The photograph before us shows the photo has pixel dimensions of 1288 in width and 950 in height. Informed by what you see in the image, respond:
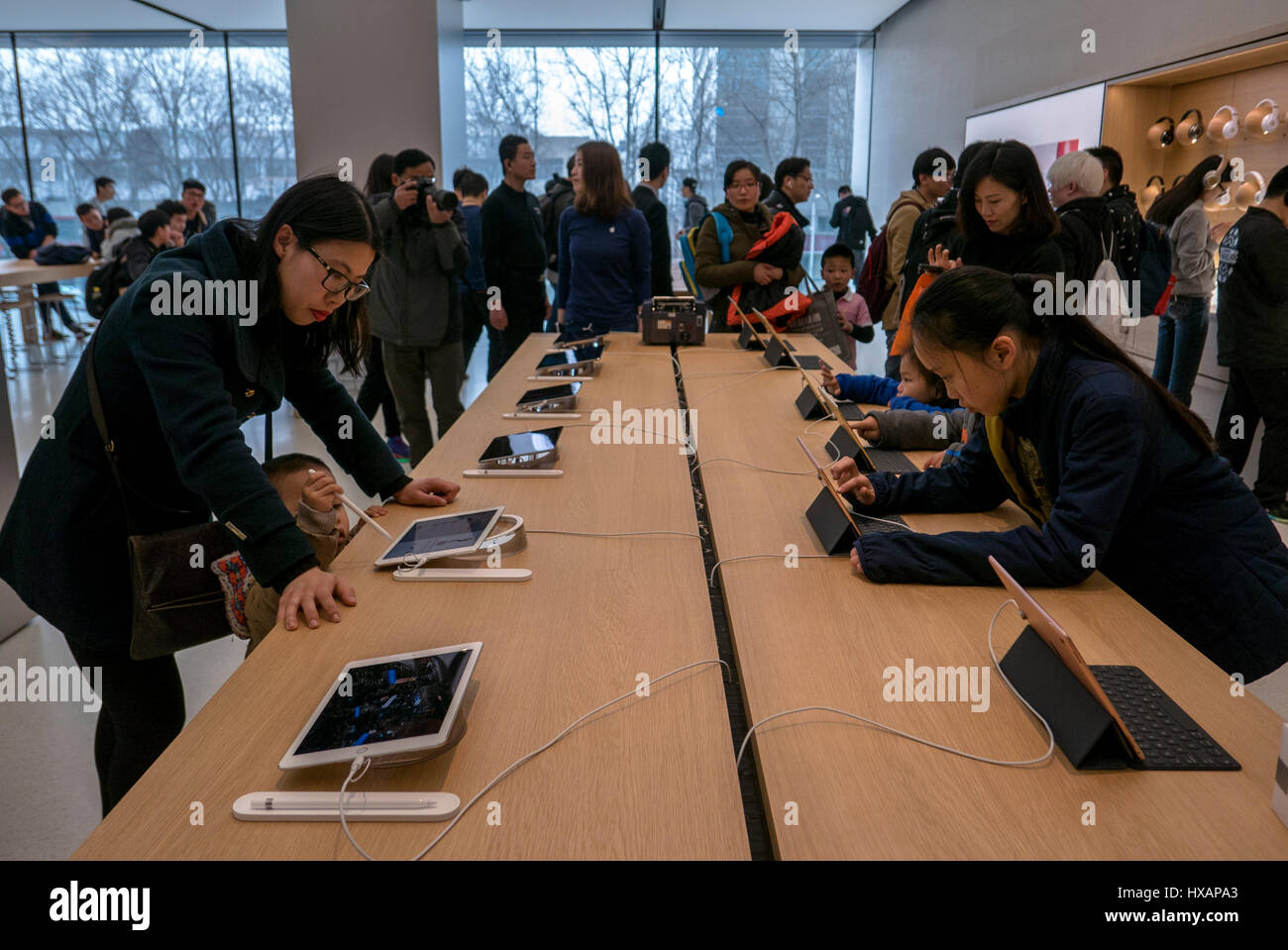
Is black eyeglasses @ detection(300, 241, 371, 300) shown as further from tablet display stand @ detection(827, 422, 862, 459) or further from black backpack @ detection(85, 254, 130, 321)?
black backpack @ detection(85, 254, 130, 321)

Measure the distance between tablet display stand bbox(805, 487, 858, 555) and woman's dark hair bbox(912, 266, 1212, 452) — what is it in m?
0.35

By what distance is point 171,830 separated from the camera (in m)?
0.94

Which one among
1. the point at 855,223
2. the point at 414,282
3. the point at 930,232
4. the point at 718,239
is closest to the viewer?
the point at 930,232

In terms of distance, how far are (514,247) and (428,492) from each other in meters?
3.06

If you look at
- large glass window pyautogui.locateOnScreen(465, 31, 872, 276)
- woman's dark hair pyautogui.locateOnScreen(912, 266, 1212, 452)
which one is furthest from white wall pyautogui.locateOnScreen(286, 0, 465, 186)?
woman's dark hair pyautogui.locateOnScreen(912, 266, 1212, 452)

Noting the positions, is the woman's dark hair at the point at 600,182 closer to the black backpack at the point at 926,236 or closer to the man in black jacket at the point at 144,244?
the black backpack at the point at 926,236

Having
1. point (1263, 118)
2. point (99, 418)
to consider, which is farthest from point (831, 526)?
point (1263, 118)

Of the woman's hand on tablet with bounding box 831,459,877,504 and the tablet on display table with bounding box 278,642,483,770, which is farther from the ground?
the woman's hand on tablet with bounding box 831,459,877,504

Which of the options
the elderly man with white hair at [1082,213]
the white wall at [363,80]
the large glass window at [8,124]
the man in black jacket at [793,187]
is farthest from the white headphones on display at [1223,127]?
the large glass window at [8,124]

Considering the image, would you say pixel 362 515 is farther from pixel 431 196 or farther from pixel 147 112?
pixel 147 112

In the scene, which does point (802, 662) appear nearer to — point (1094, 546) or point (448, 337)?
point (1094, 546)

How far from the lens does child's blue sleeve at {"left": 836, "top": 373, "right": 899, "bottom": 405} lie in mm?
2809

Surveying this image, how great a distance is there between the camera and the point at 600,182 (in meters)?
A: 3.91
